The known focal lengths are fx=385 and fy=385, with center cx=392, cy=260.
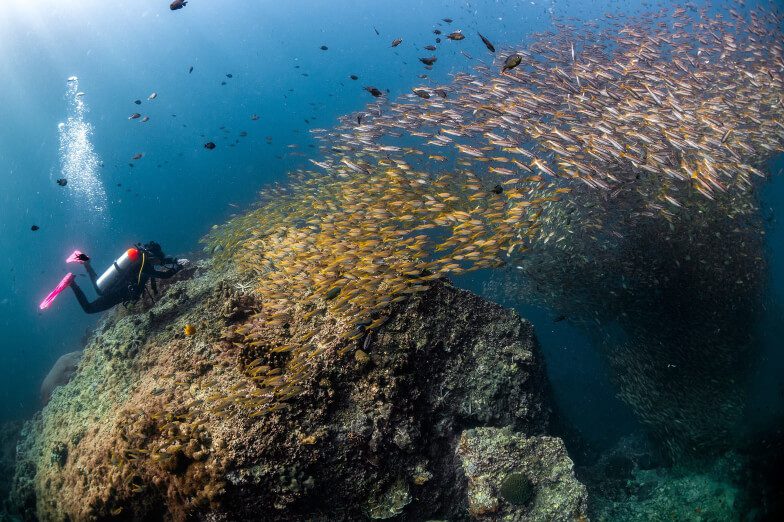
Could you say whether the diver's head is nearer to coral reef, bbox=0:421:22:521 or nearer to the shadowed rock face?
the shadowed rock face

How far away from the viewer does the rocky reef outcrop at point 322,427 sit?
4711mm

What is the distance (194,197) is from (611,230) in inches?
2909

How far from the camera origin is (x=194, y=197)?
7038 cm

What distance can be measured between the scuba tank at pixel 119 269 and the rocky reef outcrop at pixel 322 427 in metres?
2.89

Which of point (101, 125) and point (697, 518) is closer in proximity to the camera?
point (697, 518)

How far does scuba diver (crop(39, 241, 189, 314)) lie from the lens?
918 cm

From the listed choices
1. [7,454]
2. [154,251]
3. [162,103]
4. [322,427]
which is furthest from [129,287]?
[162,103]

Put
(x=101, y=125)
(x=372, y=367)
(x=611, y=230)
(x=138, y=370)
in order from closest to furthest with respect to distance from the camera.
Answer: (x=372, y=367) → (x=138, y=370) → (x=611, y=230) → (x=101, y=125)

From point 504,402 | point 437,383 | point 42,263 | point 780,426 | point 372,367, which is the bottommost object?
point 42,263

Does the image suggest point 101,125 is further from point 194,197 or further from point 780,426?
point 780,426

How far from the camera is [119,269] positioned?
9.74 metres

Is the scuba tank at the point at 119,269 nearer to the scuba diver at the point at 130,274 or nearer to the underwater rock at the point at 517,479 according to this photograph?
the scuba diver at the point at 130,274

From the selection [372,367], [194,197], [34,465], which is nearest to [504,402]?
[372,367]

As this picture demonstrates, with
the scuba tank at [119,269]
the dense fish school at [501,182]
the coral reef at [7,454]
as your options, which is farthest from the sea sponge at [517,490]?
the coral reef at [7,454]
